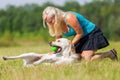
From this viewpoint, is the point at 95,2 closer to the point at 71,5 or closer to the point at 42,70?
the point at 71,5

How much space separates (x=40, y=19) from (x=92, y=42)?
165 feet

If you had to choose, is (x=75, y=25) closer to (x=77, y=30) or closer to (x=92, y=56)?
(x=77, y=30)

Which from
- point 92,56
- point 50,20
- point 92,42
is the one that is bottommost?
point 92,56

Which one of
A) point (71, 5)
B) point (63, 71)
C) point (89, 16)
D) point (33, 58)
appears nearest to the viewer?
point (63, 71)

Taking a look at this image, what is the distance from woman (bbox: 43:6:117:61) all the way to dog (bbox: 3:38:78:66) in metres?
0.32

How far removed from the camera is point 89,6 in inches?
2643

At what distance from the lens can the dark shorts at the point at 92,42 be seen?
855 centimetres

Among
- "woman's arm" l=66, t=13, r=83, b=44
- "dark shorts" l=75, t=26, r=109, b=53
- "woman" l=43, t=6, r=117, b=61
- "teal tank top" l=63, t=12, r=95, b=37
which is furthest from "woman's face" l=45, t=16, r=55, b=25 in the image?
"dark shorts" l=75, t=26, r=109, b=53

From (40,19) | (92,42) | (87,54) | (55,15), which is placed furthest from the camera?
(40,19)

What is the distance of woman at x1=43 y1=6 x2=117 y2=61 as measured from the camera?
26.1 feet

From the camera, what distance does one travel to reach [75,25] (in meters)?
8.06

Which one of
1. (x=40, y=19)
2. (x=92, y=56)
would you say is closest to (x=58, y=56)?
(x=92, y=56)

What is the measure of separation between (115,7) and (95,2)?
668 cm

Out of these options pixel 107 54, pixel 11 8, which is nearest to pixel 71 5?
pixel 11 8
